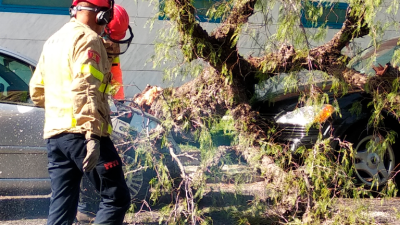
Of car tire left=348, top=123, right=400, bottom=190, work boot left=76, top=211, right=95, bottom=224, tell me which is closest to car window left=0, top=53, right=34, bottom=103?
work boot left=76, top=211, right=95, bottom=224

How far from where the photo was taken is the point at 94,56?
2832 millimetres

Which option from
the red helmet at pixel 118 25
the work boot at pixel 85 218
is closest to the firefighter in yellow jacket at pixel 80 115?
the red helmet at pixel 118 25

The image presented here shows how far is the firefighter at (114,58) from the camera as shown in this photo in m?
3.52

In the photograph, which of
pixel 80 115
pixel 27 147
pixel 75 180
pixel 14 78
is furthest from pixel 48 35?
pixel 80 115

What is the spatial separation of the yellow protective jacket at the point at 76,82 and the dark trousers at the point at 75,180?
3.4 inches

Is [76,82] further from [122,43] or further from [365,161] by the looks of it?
[365,161]

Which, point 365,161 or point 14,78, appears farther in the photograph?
point 365,161

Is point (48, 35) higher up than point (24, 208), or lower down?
higher up

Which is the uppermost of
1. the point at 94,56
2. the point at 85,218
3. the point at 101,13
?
the point at 101,13

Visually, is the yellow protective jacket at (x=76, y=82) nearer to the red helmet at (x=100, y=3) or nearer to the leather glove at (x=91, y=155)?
the leather glove at (x=91, y=155)

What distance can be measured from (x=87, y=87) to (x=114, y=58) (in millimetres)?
951

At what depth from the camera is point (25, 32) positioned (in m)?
8.61

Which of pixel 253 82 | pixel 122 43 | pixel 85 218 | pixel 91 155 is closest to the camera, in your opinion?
pixel 91 155

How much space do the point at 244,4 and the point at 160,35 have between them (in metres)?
0.73
